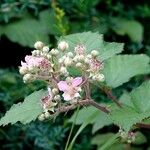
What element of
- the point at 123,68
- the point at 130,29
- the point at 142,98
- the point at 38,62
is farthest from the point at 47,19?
the point at 38,62

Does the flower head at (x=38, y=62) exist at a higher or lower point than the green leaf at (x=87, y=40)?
higher

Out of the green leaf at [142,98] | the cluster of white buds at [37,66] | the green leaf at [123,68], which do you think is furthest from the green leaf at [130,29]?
the cluster of white buds at [37,66]

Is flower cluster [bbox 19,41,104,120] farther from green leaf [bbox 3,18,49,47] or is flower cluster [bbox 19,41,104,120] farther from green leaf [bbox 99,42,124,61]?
green leaf [bbox 3,18,49,47]

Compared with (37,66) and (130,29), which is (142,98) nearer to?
(37,66)

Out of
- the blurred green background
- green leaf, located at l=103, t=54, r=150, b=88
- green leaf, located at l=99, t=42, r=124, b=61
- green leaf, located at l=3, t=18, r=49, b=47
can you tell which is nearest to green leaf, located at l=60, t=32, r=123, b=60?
green leaf, located at l=99, t=42, r=124, b=61

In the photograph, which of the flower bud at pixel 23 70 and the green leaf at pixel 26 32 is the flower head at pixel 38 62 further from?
the green leaf at pixel 26 32
